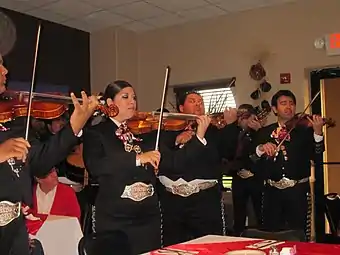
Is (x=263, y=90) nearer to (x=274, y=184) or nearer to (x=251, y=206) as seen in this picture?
(x=251, y=206)

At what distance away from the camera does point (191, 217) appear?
306 cm

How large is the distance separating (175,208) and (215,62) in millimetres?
2559

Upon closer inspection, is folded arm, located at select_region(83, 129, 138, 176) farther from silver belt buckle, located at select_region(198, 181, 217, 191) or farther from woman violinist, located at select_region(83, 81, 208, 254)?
silver belt buckle, located at select_region(198, 181, 217, 191)

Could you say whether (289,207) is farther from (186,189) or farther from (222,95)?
(222,95)

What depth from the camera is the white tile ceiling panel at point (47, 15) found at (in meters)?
5.04

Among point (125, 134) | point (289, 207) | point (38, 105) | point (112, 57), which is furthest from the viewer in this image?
point (112, 57)

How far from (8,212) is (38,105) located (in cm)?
63

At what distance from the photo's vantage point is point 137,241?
2.47 metres

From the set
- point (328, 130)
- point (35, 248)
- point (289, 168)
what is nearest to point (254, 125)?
point (289, 168)

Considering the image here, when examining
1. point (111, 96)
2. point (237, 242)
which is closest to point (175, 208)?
point (111, 96)

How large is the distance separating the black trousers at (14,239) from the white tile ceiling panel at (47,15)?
348cm

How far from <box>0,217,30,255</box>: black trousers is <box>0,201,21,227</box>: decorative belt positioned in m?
0.02

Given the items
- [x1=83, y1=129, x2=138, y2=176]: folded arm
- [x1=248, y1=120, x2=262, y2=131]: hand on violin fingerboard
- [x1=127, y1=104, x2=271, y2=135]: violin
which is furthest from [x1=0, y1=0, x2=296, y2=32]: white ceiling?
[x1=83, y1=129, x2=138, y2=176]: folded arm

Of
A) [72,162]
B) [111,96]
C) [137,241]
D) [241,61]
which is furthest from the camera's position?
[241,61]
